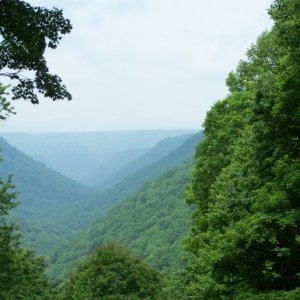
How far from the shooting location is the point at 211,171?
2720 cm

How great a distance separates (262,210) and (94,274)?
2024cm

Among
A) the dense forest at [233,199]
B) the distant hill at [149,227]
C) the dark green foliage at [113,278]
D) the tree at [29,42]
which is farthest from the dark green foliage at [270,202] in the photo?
the distant hill at [149,227]

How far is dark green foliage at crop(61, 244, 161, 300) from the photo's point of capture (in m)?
30.8

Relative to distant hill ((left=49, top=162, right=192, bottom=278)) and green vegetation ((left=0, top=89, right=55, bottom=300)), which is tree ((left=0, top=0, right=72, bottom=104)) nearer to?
green vegetation ((left=0, top=89, right=55, bottom=300))

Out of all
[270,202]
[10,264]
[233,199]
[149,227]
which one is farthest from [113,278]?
[149,227]

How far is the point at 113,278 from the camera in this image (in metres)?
31.3

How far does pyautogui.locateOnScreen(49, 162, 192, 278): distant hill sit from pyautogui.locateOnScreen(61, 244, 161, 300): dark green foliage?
238 ft

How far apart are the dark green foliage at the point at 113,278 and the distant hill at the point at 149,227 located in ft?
238

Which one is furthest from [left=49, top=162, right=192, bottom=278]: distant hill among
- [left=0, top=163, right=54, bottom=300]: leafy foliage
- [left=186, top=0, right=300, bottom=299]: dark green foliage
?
[left=186, top=0, right=300, bottom=299]: dark green foliage

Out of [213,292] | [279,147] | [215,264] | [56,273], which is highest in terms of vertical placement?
[279,147]

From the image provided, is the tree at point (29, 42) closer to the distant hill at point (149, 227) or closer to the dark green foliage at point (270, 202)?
the dark green foliage at point (270, 202)

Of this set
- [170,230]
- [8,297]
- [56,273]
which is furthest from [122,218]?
[8,297]

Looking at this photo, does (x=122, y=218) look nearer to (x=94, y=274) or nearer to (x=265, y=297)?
(x=94, y=274)

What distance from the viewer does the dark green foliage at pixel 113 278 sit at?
30828 mm
